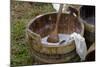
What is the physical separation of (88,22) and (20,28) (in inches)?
26.3

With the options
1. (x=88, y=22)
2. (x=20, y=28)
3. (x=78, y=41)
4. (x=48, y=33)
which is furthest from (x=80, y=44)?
(x=20, y=28)

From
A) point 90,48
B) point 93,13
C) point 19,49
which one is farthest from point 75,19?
point 19,49

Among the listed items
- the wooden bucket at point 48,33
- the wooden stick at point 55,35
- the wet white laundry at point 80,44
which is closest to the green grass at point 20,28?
the wooden bucket at point 48,33

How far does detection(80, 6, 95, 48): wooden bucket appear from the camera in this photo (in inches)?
67.3

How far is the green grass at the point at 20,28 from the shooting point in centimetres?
149

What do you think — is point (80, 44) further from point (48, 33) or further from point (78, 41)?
point (48, 33)

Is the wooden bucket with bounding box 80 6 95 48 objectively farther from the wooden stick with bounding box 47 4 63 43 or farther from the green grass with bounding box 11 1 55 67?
the green grass with bounding box 11 1 55 67

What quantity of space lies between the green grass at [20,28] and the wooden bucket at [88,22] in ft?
1.45

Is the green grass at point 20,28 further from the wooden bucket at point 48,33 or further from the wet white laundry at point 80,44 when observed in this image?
the wet white laundry at point 80,44

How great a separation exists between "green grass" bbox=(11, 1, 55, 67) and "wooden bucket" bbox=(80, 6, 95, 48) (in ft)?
1.45

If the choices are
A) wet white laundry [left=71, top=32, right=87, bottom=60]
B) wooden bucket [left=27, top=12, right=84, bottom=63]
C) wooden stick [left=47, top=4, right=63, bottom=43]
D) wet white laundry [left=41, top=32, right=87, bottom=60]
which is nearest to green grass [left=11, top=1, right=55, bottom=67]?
wooden bucket [left=27, top=12, right=84, bottom=63]

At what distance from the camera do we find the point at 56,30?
1.62 meters
